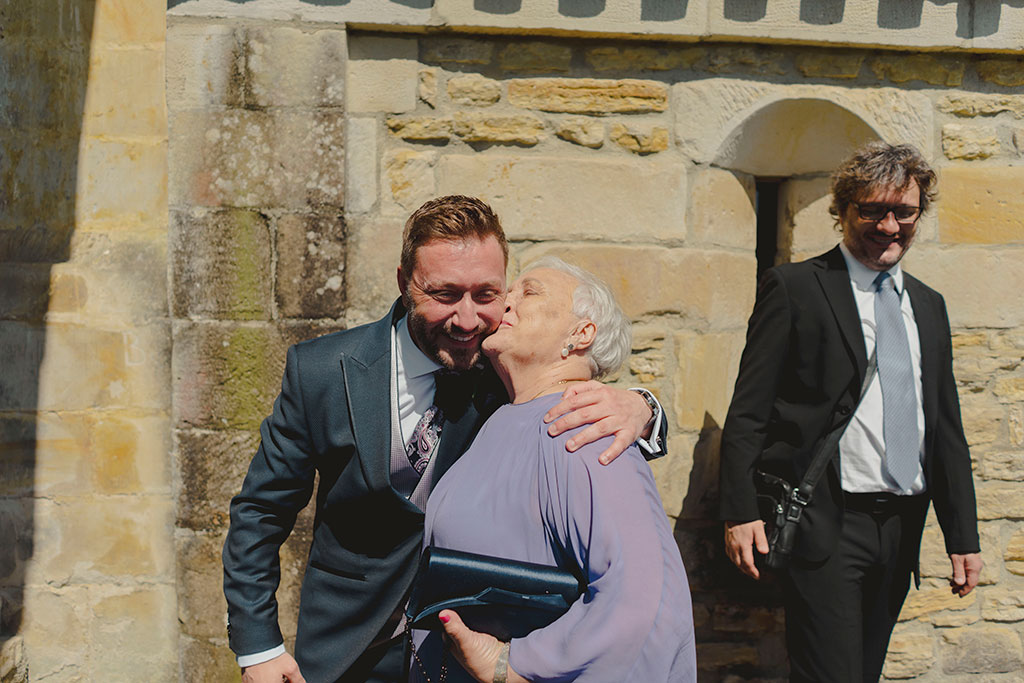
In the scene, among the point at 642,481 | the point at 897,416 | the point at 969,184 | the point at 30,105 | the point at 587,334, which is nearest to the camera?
the point at 642,481

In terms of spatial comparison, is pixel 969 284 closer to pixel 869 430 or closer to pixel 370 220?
pixel 869 430

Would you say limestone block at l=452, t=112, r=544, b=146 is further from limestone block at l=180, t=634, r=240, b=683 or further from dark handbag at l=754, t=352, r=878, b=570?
limestone block at l=180, t=634, r=240, b=683

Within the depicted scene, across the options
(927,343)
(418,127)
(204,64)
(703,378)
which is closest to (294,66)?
(204,64)

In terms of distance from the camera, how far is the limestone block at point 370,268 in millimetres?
2871

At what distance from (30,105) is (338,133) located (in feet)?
4.00

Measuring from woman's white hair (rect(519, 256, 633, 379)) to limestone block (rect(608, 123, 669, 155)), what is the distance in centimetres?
127

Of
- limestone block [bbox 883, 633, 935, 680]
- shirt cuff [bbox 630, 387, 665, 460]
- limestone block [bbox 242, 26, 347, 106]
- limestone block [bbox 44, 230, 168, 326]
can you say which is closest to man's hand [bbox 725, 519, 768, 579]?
shirt cuff [bbox 630, 387, 665, 460]

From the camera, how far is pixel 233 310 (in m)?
2.76

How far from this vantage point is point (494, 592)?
5.04 ft

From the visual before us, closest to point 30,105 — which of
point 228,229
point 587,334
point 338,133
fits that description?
→ point 228,229

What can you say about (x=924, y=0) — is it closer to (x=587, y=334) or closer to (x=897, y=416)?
(x=897, y=416)

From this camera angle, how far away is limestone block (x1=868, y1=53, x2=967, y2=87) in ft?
10.3

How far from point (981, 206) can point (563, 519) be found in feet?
8.50

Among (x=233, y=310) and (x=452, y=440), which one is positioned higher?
(x=233, y=310)
